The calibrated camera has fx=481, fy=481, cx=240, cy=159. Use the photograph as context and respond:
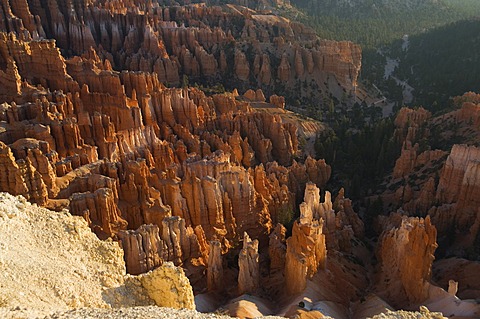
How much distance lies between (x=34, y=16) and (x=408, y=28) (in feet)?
249

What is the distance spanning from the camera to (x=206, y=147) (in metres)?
31.2

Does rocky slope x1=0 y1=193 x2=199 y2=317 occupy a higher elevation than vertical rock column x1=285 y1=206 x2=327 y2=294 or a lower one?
higher

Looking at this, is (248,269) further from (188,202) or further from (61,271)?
(61,271)

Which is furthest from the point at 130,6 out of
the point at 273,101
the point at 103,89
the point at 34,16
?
the point at 103,89

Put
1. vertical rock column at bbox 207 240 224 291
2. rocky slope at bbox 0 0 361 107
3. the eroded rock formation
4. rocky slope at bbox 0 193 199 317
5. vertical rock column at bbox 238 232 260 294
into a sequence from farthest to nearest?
rocky slope at bbox 0 0 361 107 < the eroded rock formation < vertical rock column at bbox 207 240 224 291 < vertical rock column at bbox 238 232 260 294 < rocky slope at bbox 0 193 199 317

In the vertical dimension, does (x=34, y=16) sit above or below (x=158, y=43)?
above

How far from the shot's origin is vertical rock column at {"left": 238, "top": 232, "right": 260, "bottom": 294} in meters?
19.3

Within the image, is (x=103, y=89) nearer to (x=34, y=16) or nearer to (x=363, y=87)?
(x=34, y=16)

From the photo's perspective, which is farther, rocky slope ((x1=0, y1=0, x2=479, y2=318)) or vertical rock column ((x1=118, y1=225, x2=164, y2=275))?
vertical rock column ((x1=118, y1=225, x2=164, y2=275))

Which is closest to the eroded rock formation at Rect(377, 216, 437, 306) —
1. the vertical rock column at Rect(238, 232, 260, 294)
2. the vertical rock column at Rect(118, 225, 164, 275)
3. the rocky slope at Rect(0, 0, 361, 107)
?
the vertical rock column at Rect(238, 232, 260, 294)

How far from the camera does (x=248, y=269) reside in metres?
19.5

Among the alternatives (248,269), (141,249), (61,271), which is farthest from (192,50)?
(61,271)

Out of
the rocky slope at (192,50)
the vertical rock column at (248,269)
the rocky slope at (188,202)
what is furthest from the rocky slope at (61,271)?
the rocky slope at (192,50)

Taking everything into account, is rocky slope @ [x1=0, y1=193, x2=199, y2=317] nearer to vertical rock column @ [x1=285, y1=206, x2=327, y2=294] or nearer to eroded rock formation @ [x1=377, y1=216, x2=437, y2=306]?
vertical rock column @ [x1=285, y1=206, x2=327, y2=294]
